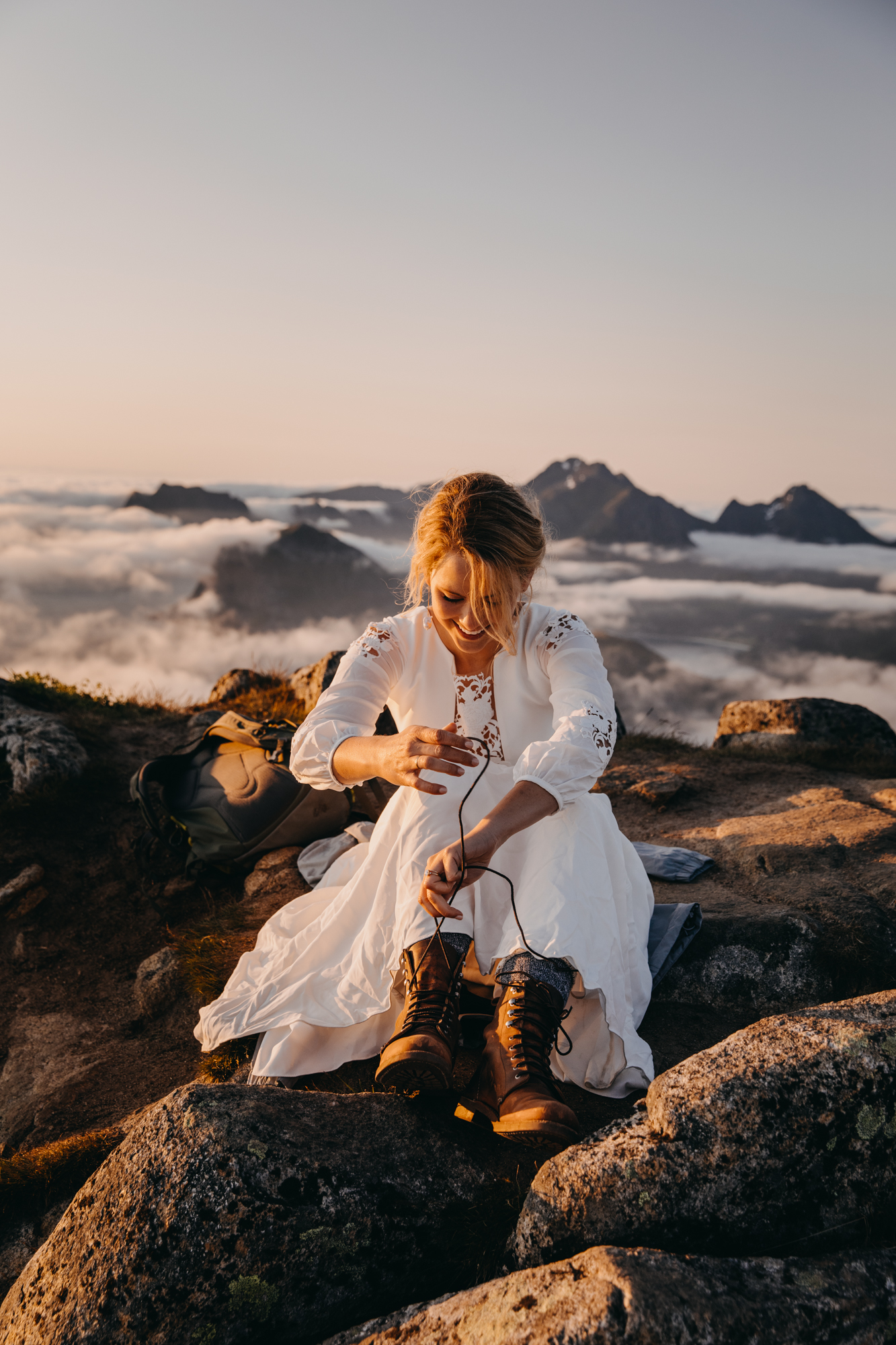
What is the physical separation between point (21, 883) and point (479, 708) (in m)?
4.07

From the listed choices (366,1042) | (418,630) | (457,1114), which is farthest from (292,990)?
(418,630)

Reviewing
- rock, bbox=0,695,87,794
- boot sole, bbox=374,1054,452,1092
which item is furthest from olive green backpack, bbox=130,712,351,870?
boot sole, bbox=374,1054,452,1092

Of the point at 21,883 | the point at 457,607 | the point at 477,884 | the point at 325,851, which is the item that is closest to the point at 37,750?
the point at 21,883

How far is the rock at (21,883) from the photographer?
5.40m

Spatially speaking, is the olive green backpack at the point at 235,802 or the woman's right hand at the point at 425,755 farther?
the olive green backpack at the point at 235,802

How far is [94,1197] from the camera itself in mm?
2334

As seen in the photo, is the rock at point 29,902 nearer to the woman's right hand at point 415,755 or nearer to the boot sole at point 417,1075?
the woman's right hand at point 415,755

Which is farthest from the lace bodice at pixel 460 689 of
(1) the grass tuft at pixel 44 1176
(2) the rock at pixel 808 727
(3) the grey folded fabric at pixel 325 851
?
(2) the rock at pixel 808 727

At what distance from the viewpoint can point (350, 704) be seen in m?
3.46

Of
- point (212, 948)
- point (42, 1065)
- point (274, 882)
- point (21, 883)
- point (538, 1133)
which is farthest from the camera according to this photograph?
point (21, 883)

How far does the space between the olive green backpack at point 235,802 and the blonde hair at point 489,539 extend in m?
2.74

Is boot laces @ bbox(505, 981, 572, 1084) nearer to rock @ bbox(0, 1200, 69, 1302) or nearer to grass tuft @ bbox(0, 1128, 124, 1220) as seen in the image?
grass tuft @ bbox(0, 1128, 124, 1220)

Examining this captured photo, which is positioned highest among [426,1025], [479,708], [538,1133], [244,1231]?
[479,708]

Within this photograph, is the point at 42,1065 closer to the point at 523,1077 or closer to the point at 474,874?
the point at 474,874
